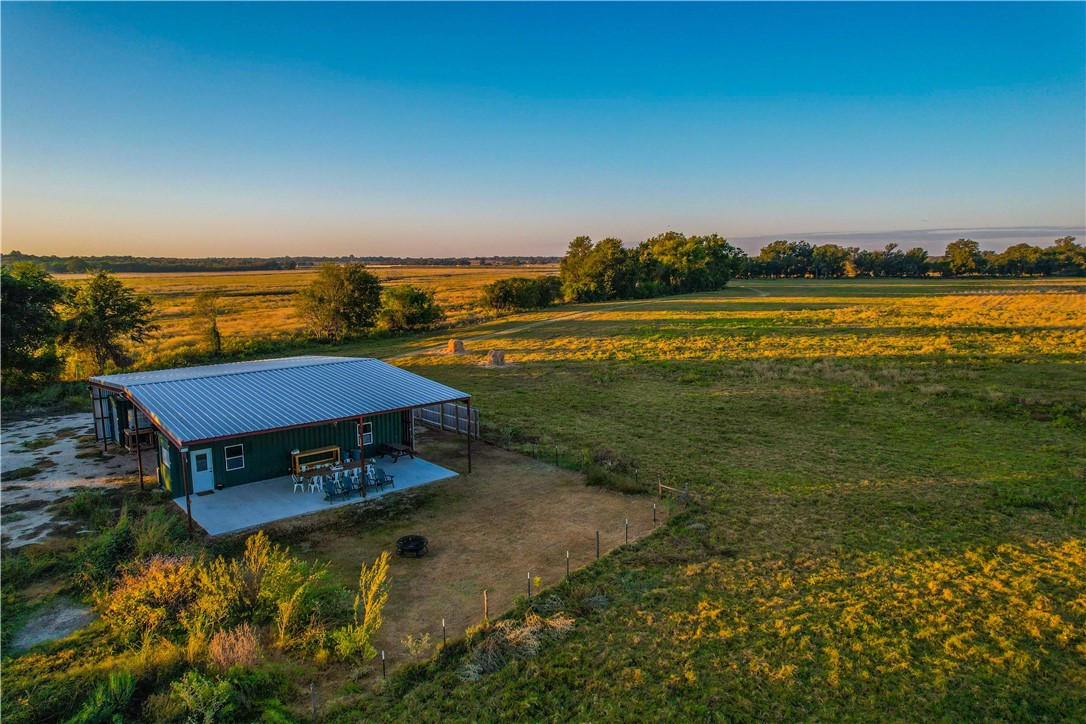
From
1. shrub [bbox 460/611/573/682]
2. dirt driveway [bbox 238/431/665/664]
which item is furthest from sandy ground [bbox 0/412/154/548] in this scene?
shrub [bbox 460/611/573/682]

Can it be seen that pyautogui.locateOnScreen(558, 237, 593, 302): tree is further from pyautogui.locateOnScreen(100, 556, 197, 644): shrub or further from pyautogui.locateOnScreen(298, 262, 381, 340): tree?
pyautogui.locateOnScreen(100, 556, 197, 644): shrub

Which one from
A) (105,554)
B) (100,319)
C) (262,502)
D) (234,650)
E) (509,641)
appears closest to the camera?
(234,650)

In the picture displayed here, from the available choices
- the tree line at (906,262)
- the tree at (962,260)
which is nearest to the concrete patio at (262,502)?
the tree line at (906,262)

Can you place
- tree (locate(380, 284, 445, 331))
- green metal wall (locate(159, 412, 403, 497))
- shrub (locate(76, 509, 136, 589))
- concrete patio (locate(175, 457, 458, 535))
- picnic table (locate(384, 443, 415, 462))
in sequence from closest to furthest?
shrub (locate(76, 509, 136, 589)) < concrete patio (locate(175, 457, 458, 535)) < green metal wall (locate(159, 412, 403, 497)) < picnic table (locate(384, 443, 415, 462)) < tree (locate(380, 284, 445, 331))

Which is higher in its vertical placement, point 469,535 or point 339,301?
point 339,301

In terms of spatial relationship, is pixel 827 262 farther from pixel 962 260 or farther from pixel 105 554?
pixel 105 554

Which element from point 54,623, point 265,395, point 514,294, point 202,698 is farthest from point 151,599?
point 514,294
